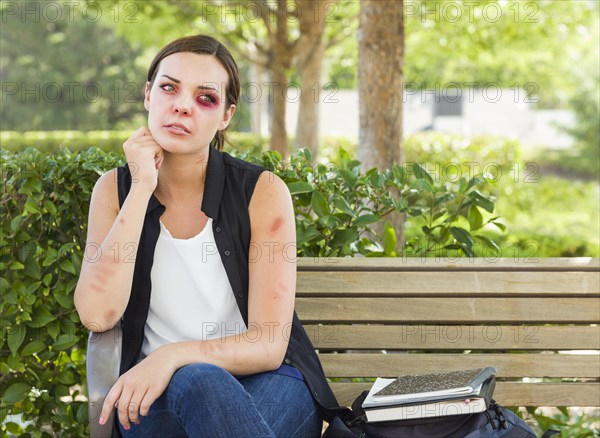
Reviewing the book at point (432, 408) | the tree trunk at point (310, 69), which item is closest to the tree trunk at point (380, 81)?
the book at point (432, 408)

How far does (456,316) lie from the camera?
10.1ft

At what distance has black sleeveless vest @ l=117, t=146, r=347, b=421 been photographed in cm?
255

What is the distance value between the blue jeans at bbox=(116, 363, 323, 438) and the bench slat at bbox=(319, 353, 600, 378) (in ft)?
1.81

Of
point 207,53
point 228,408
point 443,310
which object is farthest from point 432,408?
point 207,53

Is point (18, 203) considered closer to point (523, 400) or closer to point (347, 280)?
point (347, 280)

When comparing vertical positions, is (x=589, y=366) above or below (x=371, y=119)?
below

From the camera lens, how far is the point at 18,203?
328 centimetres

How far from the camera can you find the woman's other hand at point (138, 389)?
2.25m

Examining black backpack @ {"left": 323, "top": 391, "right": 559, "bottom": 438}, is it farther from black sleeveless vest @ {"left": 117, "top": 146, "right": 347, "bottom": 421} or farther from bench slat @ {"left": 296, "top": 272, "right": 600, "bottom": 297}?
bench slat @ {"left": 296, "top": 272, "right": 600, "bottom": 297}

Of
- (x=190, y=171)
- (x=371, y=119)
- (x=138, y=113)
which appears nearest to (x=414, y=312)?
(x=190, y=171)

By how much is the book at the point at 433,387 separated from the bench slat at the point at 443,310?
1.77 feet

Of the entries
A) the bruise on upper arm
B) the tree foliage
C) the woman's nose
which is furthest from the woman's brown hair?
the tree foliage

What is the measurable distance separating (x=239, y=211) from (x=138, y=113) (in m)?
33.8

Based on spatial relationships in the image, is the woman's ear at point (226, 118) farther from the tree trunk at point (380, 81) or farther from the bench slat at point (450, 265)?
the tree trunk at point (380, 81)
